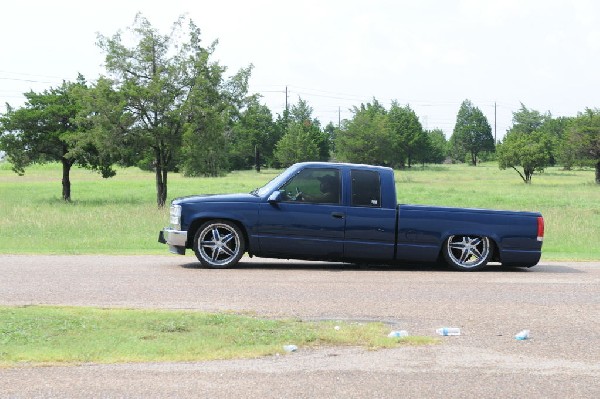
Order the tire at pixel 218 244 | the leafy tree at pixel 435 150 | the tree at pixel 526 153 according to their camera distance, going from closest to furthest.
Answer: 1. the tire at pixel 218 244
2. the tree at pixel 526 153
3. the leafy tree at pixel 435 150

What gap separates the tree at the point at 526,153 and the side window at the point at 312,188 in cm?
6473

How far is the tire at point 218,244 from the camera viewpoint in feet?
42.5

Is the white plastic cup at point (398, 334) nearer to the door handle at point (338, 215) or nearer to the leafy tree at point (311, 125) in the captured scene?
the door handle at point (338, 215)

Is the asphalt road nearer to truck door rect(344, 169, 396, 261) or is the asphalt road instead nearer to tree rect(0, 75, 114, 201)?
truck door rect(344, 169, 396, 261)

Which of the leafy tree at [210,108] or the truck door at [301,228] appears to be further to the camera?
the leafy tree at [210,108]

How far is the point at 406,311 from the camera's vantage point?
924 cm

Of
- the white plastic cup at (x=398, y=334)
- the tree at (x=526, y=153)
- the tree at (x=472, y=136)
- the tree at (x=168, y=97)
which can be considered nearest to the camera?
the white plastic cup at (x=398, y=334)

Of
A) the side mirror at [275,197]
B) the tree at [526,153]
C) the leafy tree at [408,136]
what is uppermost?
the leafy tree at [408,136]

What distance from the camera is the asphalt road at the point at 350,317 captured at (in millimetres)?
6008

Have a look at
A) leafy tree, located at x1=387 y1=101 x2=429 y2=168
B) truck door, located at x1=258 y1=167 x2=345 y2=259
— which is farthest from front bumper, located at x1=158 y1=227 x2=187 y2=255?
leafy tree, located at x1=387 y1=101 x2=429 y2=168

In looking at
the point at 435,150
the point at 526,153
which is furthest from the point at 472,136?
the point at 526,153

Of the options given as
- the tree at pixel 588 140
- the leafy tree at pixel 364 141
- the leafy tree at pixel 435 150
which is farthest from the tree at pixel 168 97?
the leafy tree at pixel 435 150

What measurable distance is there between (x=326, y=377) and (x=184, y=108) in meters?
33.6

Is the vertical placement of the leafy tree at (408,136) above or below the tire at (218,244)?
above
